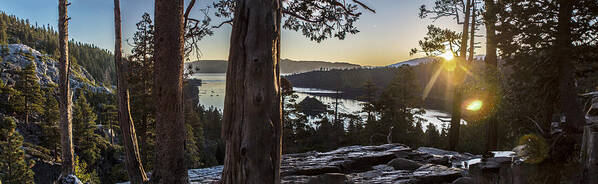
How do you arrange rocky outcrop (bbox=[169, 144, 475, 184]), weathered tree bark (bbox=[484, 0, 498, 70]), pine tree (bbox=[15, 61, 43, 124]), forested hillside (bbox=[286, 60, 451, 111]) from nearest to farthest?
rocky outcrop (bbox=[169, 144, 475, 184]) < weathered tree bark (bbox=[484, 0, 498, 70]) < pine tree (bbox=[15, 61, 43, 124]) < forested hillside (bbox=[286, 60, 451, 111])

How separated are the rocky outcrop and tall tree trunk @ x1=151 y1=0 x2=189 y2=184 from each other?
1.30 metres

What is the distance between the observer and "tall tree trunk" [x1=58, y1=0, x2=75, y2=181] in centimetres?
916

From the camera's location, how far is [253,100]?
91.1 inches

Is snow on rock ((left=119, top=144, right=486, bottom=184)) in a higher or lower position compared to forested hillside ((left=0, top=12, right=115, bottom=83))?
lower

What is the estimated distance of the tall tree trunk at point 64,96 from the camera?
9.16 meters

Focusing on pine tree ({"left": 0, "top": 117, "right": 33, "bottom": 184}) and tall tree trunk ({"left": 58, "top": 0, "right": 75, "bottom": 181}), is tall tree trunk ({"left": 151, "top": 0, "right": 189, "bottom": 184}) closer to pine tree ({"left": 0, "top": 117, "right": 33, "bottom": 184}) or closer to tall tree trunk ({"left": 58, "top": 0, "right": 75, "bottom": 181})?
tall tree trunk ({"left": 58, "top": 0, "right": 75, "bottom": 181})

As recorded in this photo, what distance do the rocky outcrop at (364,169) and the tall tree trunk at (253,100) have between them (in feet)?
8.09

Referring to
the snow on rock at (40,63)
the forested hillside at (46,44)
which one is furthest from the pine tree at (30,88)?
the forested hillside at (46,44)

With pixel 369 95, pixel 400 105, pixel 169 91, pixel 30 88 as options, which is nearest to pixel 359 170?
pixel 169 91

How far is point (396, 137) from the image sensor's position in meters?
22.8

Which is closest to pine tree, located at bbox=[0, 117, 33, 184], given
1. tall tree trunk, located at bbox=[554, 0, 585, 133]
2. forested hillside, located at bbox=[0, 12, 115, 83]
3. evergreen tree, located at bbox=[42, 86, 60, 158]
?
evergreen tree, located at bbox=[42, 86, 60, 158]

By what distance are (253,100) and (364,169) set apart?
5635mm

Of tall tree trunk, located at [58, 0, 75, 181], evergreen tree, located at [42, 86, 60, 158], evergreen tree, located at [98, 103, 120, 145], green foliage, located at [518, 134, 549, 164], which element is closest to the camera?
green foliage, located at [518, 134, 549, 164]

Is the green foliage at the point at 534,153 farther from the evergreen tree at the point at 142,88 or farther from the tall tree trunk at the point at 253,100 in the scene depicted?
the evergreen tree at the point at 142,88
